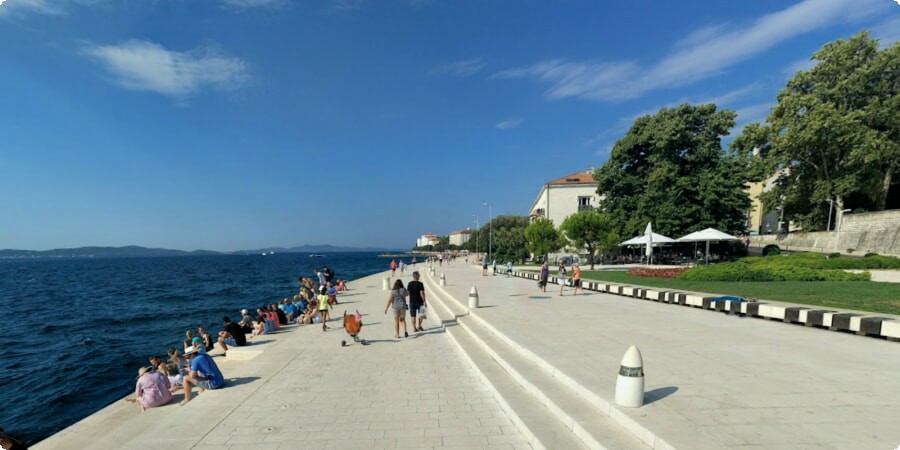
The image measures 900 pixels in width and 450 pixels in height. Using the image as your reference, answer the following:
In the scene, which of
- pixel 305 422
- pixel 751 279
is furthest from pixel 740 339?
pixel 751 279

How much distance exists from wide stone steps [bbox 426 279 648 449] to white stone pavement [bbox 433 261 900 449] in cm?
21

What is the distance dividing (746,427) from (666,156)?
3802cm

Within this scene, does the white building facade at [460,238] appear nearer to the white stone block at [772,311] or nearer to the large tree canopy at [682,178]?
the large tree canopy at [682,178]

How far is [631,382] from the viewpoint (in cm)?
424

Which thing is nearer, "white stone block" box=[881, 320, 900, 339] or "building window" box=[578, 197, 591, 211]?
"white stone block" box=[881, 320, 900, 339]

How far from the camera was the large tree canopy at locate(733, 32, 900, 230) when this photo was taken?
2709cm

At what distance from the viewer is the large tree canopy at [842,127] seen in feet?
88.9

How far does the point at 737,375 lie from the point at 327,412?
19.5 ft

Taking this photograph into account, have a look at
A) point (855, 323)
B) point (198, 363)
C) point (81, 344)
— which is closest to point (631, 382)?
point (198, 363)

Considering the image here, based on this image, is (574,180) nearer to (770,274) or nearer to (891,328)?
(770,274)

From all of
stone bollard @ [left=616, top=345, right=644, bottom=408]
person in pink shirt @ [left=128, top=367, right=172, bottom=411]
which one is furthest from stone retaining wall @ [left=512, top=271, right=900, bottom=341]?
person in pink shirt @ [left=128, top=367, right=172, bottom=411]

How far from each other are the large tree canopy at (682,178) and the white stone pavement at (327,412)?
108ft

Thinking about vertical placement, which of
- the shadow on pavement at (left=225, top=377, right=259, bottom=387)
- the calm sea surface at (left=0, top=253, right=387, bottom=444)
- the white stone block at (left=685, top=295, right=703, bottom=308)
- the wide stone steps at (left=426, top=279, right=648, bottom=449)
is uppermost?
the white stone block at (left=685, top=295, right=703, bottom=308)

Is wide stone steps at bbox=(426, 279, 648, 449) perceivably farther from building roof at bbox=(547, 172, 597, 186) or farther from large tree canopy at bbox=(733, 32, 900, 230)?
building roof at bbox=(547, 172, 597, 186)
